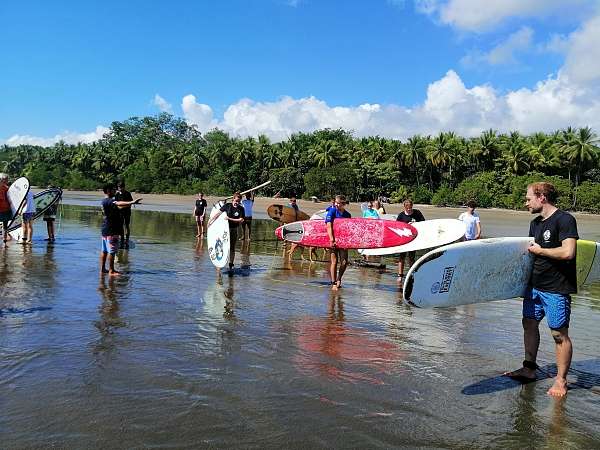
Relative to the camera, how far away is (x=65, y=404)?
409 cm

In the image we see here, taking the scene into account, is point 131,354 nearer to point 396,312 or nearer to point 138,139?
point 396,312

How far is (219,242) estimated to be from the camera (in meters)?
10.8

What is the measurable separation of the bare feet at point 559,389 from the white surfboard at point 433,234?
644cm

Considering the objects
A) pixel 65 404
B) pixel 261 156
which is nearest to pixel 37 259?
pixel 65 404

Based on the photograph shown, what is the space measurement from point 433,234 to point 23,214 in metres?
9.74

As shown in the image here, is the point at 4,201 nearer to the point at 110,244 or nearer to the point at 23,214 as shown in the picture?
the point at 23,214

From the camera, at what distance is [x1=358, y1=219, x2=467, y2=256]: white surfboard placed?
11.2 meters

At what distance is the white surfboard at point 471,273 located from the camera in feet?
Result: 17.6

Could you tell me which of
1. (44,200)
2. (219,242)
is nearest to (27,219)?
(44,200)

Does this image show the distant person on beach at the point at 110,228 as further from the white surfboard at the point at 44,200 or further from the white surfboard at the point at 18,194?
the white surfboard at the point at 44,200

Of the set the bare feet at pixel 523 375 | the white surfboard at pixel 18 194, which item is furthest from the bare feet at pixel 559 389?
the white surfboard at pixel 18 194

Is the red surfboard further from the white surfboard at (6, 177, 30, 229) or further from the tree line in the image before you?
the tree line

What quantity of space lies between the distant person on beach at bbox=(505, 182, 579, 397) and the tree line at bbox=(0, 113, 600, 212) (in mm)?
43180

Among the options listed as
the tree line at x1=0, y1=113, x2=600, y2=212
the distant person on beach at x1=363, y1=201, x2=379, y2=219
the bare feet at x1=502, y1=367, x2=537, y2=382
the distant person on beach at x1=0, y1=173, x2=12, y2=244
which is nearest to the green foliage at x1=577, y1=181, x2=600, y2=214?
the tree line at x1=0, y1=113, x2=600, y2=212
